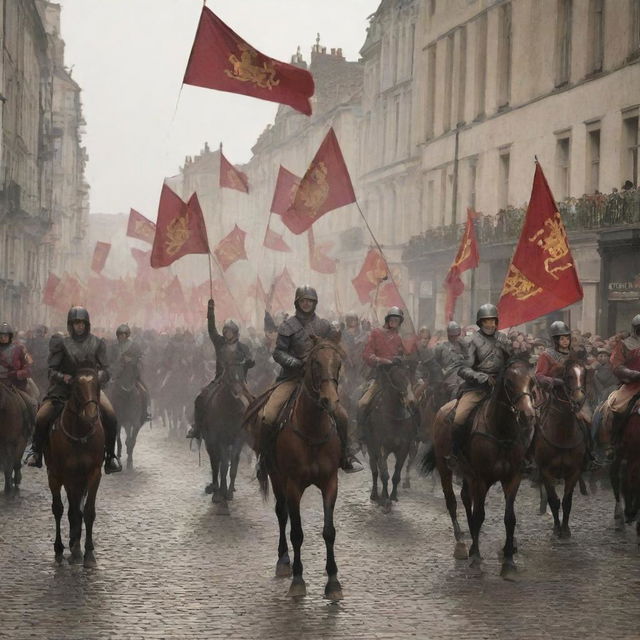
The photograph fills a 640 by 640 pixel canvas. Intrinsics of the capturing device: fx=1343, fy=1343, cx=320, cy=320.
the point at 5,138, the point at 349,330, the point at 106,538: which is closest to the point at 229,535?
the point at 106,538

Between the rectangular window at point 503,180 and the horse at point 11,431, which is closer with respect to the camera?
the horse at point 11,431

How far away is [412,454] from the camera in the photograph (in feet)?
63.2

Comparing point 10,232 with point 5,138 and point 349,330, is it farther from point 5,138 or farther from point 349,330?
point 349,330

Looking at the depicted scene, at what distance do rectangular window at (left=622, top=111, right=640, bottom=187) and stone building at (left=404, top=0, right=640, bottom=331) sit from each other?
0.03 metres

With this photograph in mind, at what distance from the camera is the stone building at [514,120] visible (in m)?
34.2

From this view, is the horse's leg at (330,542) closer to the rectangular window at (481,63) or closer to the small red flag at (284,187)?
the small red flag at (284,187)

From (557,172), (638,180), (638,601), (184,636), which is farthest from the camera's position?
(557,172)

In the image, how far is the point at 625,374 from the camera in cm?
1360

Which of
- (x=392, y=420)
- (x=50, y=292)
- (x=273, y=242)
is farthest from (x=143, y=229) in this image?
(x=392, y=420)

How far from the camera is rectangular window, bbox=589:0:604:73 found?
117ft

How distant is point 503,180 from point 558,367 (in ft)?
97.5

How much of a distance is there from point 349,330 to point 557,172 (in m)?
13.4

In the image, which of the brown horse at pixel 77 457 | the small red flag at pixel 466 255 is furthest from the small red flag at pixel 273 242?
the brown horse at pixel 77 457

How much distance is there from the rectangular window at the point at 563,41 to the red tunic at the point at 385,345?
22635 millimetres
